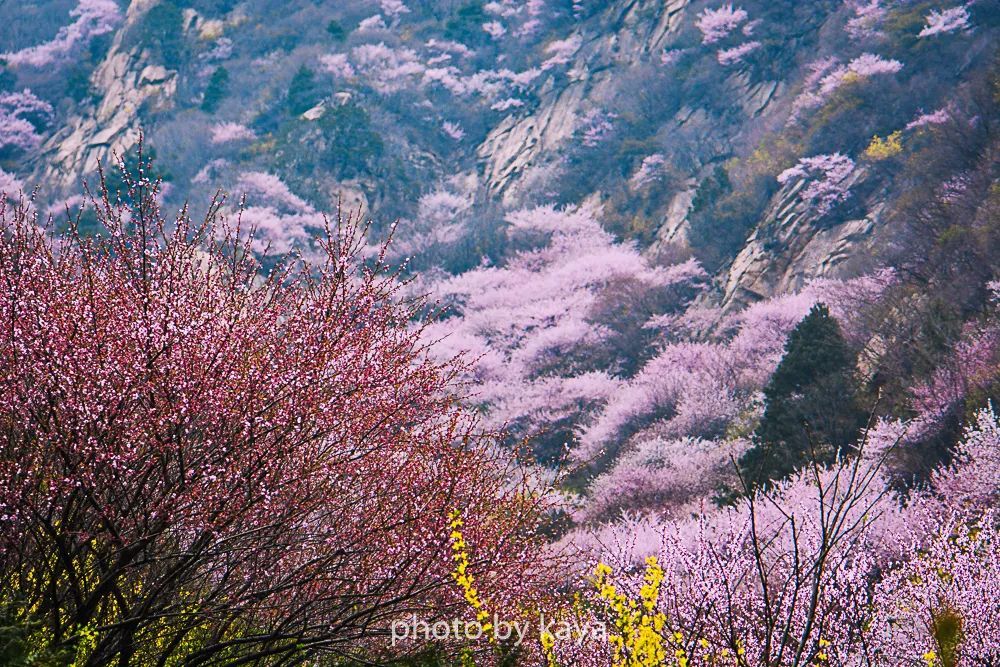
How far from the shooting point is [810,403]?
1617 cm

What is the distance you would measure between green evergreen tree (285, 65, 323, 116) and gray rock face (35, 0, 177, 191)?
8232mm

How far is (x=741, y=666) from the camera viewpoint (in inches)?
135

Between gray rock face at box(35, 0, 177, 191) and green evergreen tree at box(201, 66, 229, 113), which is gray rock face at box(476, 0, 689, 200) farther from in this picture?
gray rock face at box(35, 0, 177, 191)

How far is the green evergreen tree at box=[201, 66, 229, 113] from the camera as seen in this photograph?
150 ft

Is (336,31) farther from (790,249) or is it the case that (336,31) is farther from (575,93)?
(790,249)

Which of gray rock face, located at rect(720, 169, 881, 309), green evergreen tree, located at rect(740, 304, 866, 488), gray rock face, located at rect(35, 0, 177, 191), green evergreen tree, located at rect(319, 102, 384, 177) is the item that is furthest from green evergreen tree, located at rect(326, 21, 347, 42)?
green evergreen tree, located at rect(740, 304, 866, 488)

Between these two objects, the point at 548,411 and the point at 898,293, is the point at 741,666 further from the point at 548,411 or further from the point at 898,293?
the point at 548,411

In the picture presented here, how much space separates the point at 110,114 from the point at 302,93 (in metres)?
11.7

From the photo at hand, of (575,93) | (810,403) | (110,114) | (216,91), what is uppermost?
(216,91)

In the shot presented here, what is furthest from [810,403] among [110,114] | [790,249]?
[110,114]

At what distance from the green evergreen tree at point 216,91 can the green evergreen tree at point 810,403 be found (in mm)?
39424

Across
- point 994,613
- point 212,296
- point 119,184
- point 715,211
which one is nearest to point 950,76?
point 715,211

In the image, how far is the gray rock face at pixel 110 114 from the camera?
41938 millimetres

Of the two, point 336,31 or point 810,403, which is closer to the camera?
point 810,403
